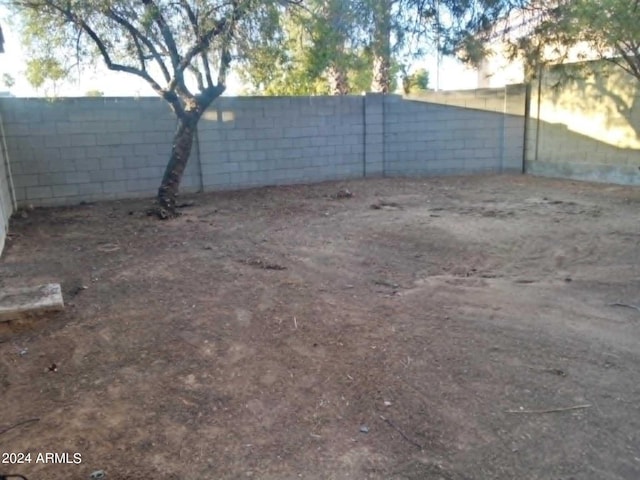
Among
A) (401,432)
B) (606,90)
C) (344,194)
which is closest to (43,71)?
(344,194)

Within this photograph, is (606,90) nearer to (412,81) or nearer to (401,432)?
(412,81)

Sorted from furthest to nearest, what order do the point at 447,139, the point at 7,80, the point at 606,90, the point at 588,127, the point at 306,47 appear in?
the point at 447,139, the point at 588,127, the point at 606,90, the point at 306,47, the point at 7,80

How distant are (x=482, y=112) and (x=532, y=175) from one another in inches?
72.1

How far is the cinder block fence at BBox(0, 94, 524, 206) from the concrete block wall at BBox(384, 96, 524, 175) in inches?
0.9

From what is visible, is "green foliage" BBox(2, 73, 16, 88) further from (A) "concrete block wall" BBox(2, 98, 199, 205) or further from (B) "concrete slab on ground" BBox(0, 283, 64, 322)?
(B) "concrete slab on ground" BBox(0, 283, 64, 322)

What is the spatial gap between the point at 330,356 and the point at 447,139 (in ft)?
30.8

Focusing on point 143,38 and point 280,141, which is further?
A: point 280,141

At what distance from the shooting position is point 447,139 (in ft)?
38.4

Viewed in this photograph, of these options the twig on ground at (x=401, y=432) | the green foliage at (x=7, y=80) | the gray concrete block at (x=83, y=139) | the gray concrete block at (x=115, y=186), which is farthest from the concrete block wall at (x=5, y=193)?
the twig on ground at (x=401, y=432)

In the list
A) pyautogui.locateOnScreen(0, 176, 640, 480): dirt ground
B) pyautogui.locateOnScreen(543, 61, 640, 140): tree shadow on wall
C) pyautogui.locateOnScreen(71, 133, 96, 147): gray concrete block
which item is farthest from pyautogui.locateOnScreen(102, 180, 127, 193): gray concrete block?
pyautogui.locateOnScreen(543, 61, 640, 140): tree shadow on wall

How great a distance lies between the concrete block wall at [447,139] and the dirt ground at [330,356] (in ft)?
17.4

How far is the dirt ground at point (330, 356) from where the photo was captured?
2344mm

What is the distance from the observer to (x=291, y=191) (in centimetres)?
988

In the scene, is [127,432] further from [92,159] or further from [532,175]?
[532,175]
